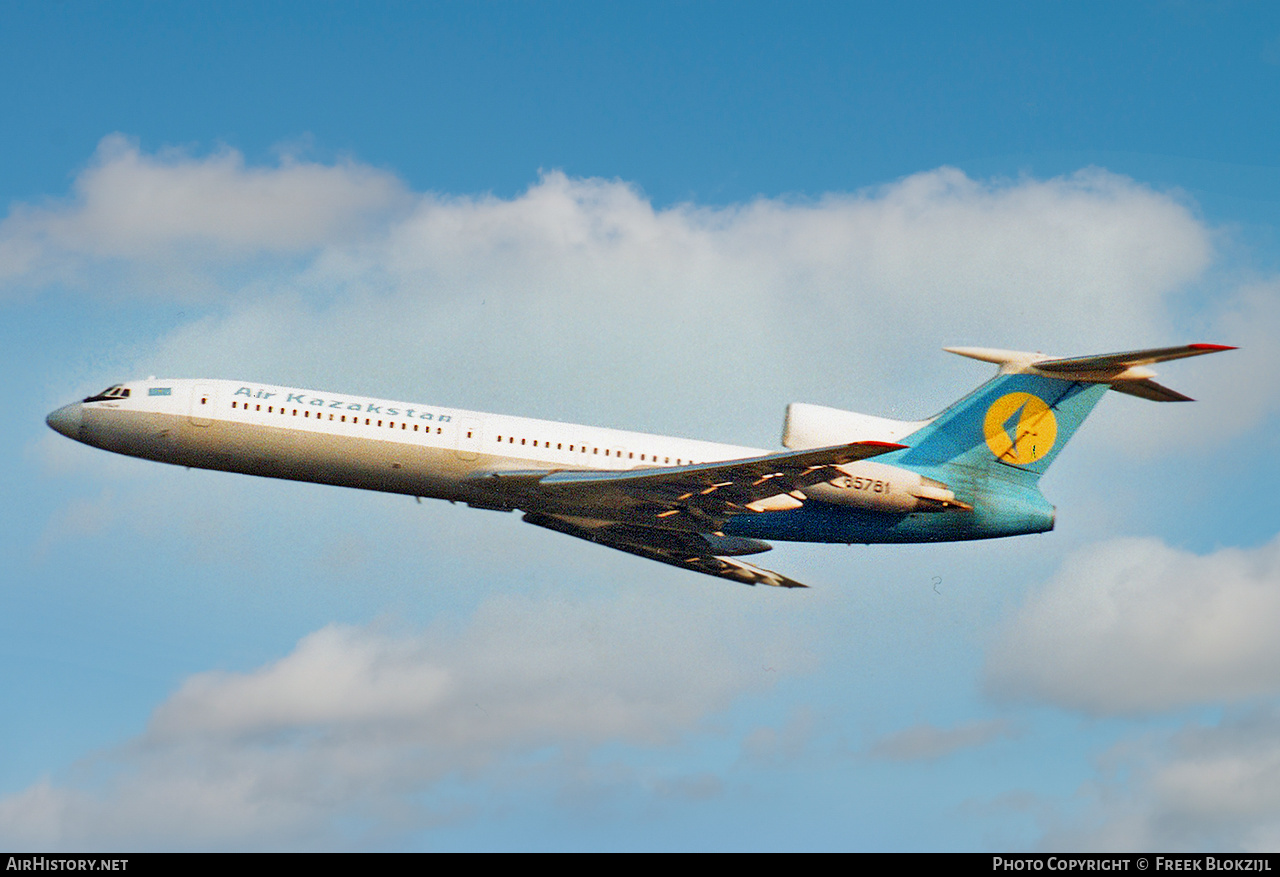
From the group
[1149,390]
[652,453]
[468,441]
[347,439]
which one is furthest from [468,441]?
[1149,390]

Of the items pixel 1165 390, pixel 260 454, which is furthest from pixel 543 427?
pixel 1165 390

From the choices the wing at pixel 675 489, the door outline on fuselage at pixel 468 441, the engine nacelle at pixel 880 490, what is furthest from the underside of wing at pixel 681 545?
the engine nacelle at pixel 880 490

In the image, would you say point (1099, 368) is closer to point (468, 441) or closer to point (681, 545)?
point (681, 545)

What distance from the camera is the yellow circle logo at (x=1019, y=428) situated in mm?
38438

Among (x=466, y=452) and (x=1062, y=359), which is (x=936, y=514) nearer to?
(x=1062, y=359)

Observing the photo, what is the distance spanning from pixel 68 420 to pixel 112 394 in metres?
1.72

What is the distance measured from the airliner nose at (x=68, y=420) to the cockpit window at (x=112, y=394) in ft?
1.63

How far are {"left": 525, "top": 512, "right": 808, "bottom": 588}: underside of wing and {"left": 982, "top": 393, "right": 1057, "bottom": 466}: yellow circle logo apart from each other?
319 inches

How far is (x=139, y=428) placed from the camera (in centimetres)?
3694

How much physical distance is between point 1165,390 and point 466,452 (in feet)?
69.4

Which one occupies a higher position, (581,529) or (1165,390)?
(1165,390)

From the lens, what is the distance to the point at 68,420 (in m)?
38.0
